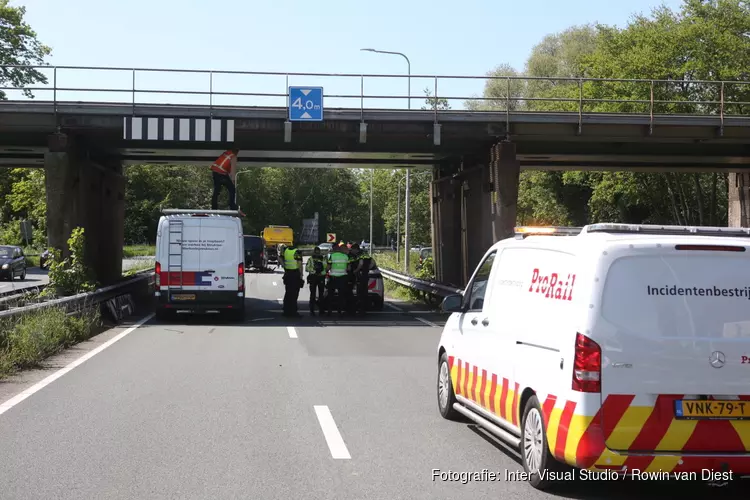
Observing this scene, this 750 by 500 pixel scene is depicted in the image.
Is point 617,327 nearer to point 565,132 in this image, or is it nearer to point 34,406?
point 34,406

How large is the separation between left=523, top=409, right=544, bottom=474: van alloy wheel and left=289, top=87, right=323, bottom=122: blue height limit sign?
18.9 m

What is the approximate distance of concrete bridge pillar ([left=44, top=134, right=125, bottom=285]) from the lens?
25.0 meters

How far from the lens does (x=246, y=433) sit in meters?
8.38

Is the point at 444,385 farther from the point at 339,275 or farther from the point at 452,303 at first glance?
the point at 339,275

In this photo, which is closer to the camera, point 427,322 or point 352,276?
point 427,322

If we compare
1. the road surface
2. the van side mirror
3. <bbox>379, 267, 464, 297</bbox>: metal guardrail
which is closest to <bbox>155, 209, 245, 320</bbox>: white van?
<bbox>379, 267, 464, 297</bbox>: metal guardrail

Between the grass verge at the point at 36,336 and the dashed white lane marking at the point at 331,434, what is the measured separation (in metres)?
4.78

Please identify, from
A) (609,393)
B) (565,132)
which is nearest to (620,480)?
(609,393)

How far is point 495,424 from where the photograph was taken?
7.89 metres

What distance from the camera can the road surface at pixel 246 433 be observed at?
6484 mm

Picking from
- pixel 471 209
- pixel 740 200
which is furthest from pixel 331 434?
pixel 740 200

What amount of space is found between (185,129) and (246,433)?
58.9 ft

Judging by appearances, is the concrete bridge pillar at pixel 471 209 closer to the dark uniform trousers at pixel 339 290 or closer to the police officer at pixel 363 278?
the police officer at pixel 363 278

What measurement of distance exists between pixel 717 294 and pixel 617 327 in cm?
72
